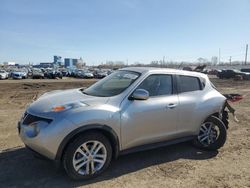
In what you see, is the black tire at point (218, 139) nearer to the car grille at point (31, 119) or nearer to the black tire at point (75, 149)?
the black tire at point (75, 149)

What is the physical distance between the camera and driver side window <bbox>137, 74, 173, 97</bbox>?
463 cm

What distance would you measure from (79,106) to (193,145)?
2.84m

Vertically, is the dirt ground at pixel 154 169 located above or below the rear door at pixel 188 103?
below

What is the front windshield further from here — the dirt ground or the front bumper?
the dirt ground

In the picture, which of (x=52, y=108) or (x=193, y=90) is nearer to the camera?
(x=52, y=108)

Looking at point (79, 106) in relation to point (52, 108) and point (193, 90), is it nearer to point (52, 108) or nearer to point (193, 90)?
point (52, 108)

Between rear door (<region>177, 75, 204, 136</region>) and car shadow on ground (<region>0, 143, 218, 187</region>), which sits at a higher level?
rear door (<region>177, 75, 204, 136</region>)

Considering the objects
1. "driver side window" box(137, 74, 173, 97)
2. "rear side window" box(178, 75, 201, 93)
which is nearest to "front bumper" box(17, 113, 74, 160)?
"driver side window" box(137, 74, 173, 97)

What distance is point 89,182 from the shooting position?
12.9ft

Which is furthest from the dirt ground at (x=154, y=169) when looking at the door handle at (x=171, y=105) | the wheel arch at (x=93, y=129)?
the door handle at (x=171, y=105)

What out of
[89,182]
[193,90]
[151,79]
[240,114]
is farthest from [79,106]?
[240,114]

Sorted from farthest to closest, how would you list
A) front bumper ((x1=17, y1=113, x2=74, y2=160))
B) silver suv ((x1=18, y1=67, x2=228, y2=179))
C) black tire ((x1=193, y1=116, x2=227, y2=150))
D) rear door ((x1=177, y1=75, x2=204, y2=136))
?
1. black tire ((x1=193, y1=116, x2=227, y2=150))
2. rear door ((x1=177, y1=75, x2=204, y2=136))
3. silver suv ((x1=18, y1=67, x2=228, y2=179))
4. front bumper ((x1=17, y1=113, x2=74, y2=160))

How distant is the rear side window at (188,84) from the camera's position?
5074 millimetres

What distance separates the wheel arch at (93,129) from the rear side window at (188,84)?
169 centimetres
